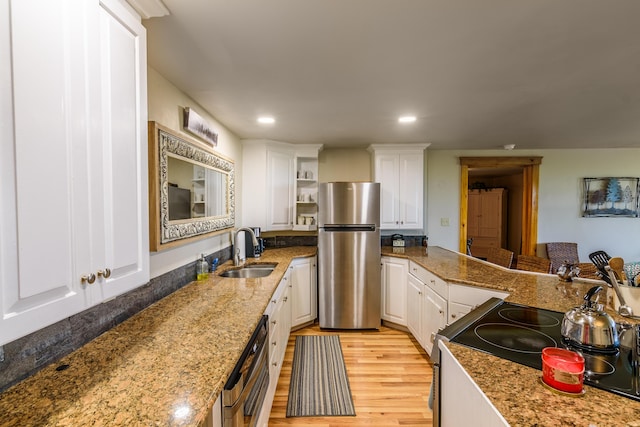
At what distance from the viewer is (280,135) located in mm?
3281

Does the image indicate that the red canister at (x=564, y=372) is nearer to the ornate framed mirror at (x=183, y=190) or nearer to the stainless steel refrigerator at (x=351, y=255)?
the ornate framed mirror at (x=183, y=190)

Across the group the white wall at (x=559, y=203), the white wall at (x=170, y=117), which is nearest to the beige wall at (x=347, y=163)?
the white wall at (x=559, y=203)

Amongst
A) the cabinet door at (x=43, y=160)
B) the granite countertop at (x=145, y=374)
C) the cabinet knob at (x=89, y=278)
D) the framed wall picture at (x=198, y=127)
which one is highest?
the framed wall picture at (x=198, y=127)

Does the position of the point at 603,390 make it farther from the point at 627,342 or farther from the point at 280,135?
the point at 280,135

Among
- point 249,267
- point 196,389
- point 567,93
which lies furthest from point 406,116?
point 196,389

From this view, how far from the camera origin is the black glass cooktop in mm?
912

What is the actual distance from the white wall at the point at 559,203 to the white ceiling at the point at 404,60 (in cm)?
133

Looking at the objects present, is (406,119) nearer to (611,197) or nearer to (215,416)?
(215,416)

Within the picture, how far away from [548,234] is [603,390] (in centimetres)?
410

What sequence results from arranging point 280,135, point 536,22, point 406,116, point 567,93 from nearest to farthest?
point 536,22
point 567,93
point 406,116
point 280,135

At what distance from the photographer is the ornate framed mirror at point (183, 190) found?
160 cm

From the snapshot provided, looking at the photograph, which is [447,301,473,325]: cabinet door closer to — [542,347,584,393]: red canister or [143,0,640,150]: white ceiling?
[542,347,584,393]: red canister

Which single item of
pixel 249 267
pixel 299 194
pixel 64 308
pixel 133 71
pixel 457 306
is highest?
pixel 133 71

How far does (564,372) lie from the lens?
2.79 ft
